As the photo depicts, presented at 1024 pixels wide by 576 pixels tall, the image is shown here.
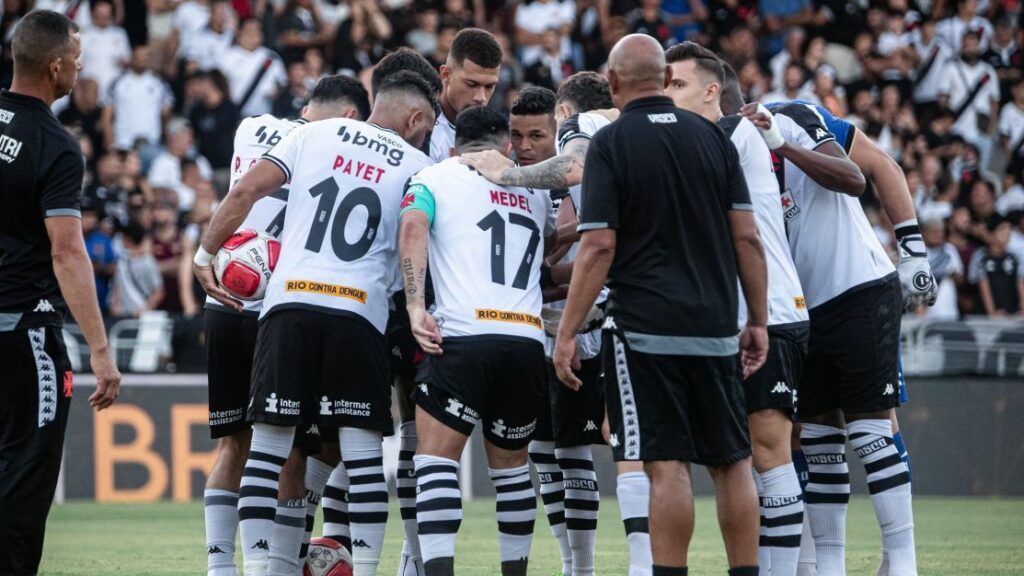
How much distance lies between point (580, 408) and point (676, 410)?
198 cm

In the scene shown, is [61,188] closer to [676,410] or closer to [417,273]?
[417,273]

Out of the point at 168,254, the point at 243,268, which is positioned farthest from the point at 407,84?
the point at 168,254

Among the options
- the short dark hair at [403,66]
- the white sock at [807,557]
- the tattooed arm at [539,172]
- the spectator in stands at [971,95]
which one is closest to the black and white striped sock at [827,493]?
the white sock at [807,557]

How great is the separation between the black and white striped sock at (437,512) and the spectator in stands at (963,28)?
56.0ft

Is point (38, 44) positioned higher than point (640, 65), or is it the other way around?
point (38, 44)

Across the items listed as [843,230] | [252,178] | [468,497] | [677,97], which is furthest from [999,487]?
[252,178]

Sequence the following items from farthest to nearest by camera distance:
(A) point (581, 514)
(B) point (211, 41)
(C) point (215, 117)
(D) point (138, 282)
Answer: (B) point (211, 41) < (C) point (215, 117) < (D) point (138, 282) < (A) point (581, 514)

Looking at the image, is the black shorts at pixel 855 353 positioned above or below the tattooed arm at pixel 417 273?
below

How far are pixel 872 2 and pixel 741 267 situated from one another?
1811 cm

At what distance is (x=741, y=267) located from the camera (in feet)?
22.4

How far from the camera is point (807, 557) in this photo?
8.52 meters

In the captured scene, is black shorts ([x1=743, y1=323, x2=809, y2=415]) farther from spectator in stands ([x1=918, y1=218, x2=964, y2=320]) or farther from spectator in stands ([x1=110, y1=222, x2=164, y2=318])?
spectator in stands ([x1=110, y1=222, x2=164, y2=318])

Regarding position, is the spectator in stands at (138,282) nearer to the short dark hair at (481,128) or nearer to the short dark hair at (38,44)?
the short dark hair at (481,128)

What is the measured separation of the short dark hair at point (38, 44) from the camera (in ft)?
22.1
